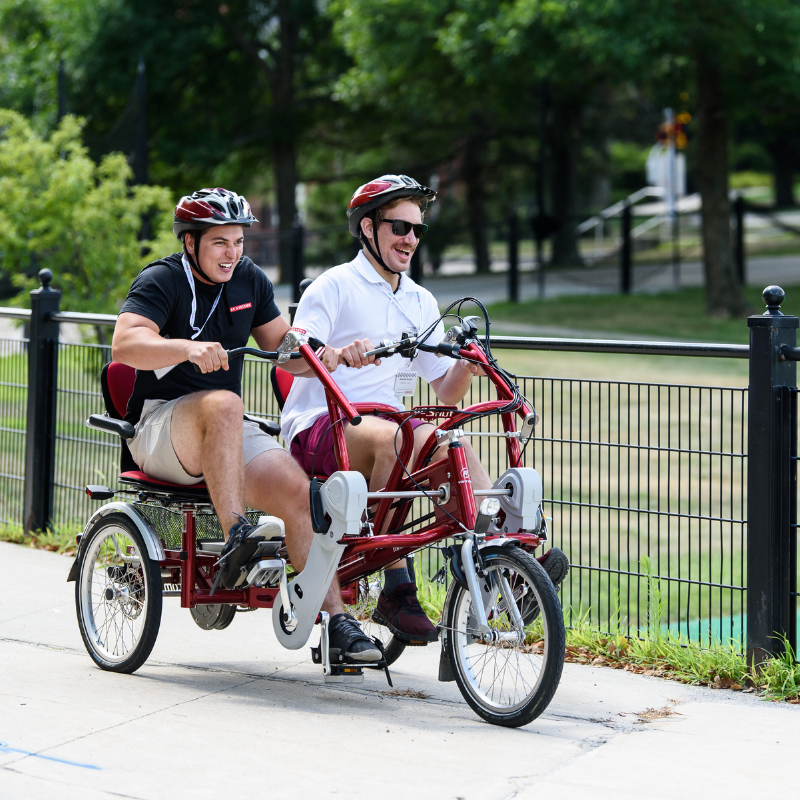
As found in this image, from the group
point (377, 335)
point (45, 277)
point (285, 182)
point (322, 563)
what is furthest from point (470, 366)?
point (285, 182)

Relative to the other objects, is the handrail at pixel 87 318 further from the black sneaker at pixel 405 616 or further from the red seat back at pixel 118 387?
the black sneaker at pixel 405 616

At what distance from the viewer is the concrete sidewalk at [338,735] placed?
12.2 feet

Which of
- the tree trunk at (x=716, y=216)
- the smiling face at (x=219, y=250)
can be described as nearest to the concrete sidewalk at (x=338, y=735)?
the smiling face at (x=219, y=250)

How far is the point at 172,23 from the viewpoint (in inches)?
1133

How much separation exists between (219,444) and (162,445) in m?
0.28

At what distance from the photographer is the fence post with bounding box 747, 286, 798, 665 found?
4.79 m

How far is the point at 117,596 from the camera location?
4945 millimetres

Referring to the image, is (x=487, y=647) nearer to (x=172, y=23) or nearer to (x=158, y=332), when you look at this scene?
(x=158, y=332)

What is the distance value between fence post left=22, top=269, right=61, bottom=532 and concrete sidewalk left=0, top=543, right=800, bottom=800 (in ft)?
6.73

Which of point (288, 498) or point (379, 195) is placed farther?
point (379, 195)

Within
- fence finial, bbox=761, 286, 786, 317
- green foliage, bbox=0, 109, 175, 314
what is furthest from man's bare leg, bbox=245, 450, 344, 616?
green foliage, bbox=0, 109, 175, 314

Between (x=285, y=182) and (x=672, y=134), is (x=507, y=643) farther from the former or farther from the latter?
(x=672, y=134)

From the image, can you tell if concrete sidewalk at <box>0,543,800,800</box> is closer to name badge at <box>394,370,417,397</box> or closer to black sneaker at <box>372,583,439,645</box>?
black sneaker at <box>372,583,439,645</box>

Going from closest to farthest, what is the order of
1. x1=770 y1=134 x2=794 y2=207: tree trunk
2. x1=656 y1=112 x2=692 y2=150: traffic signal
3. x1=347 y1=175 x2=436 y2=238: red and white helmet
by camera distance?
x1=347 y1=175 x2=436 y2=238: red and white helmet
x1=656 y1=112 x2=692 y2=150: traffic signal
x1=770 y1=134 x2=794 y2=207: tree trunk
